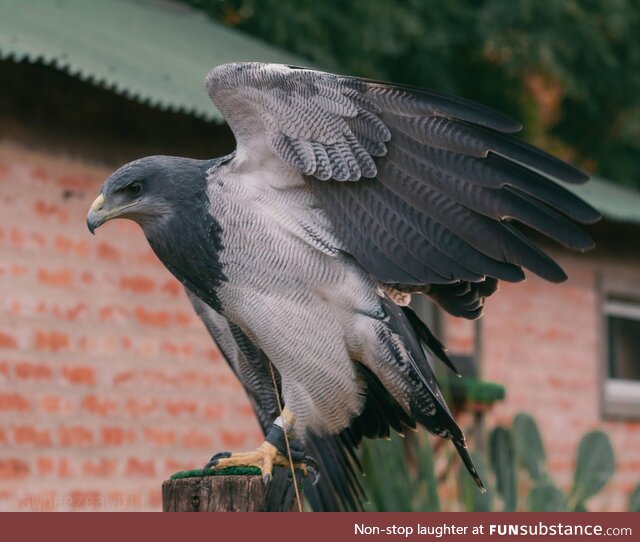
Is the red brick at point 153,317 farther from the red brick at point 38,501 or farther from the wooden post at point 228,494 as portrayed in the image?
the wooden post at point 228,494

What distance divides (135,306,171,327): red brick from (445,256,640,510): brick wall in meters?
2.73

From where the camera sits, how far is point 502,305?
10.3m

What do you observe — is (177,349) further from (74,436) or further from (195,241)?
(195,241)

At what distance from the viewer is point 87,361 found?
291 inches

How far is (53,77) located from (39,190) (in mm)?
673

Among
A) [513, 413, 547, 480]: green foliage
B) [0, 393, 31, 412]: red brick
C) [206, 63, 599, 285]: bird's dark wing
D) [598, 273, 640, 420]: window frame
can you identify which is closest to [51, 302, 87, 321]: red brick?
[0, 393, 31, 412]: red brick

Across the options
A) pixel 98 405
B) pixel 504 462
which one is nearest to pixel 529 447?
pixel 504 462

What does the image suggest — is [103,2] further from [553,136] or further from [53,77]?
[553,136]

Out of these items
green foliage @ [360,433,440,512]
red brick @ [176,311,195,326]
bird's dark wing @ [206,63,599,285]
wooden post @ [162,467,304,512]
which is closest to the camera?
wooden post @ [162,467,304,512]

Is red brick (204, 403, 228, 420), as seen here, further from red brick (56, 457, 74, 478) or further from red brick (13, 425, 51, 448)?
red brick (13, 425, 51, 448)

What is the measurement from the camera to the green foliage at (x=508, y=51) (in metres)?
12.3

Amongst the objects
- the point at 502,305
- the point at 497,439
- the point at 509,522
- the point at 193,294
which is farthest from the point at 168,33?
the point at 509,522

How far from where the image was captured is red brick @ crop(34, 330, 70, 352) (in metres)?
7.18

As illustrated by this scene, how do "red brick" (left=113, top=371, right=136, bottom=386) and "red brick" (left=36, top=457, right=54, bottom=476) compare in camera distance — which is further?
"red brick" (left=113, top=371, right=136, bottom=386)
